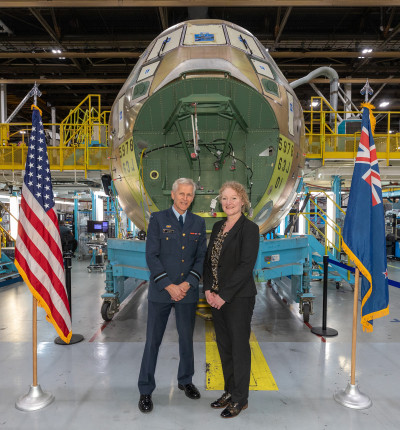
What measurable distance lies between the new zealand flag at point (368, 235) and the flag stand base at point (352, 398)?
2.07ft

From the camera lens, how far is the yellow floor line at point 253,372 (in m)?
3.36

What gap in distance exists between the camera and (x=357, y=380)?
3.52 m

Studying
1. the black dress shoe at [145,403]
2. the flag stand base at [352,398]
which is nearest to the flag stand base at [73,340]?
the black dress shoe at [145,403]

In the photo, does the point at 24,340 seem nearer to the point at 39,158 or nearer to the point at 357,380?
the point at 39,158

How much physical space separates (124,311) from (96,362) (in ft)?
7.76

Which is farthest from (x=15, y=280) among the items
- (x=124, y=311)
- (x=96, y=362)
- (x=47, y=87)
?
(x=47, y=87)

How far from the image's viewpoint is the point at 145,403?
9.51 feet

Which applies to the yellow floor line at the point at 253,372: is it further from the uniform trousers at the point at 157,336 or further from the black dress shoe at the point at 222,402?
the uniform trousers at the point at 157,336

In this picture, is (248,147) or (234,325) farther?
(248,147)

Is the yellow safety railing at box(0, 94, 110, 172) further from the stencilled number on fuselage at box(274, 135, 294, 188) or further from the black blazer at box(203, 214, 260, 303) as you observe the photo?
the black blazer at box(203, 214, 260, 303)

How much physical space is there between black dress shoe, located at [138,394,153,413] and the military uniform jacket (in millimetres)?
881

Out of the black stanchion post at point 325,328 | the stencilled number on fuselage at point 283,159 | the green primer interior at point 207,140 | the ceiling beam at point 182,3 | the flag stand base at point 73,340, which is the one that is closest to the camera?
the green primer interior at point 207,140

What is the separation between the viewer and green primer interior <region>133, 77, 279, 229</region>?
3670 millimetres

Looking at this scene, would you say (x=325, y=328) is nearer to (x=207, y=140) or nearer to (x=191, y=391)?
(x=191, y=391)
